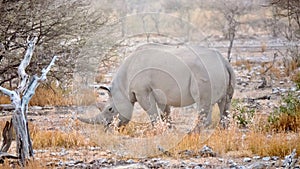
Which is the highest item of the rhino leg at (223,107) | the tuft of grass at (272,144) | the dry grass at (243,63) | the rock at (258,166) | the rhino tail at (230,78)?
the dry grass at (243,63)

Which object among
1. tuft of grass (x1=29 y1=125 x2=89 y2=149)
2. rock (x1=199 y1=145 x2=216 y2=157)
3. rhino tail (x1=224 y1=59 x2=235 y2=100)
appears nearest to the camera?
rock (x1=199 y1=145 x2=216 y2=157)

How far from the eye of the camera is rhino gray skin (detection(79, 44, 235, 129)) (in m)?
11.3

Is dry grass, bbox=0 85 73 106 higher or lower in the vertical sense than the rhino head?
higher

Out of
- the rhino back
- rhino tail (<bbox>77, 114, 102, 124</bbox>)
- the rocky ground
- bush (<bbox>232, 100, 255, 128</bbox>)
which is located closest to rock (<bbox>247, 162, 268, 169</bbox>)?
the rocky ground

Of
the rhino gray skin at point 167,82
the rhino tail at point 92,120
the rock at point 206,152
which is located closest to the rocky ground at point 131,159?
the rock at point 206,152

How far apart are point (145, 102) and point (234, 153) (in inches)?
101

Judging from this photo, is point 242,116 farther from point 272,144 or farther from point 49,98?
point 49,98

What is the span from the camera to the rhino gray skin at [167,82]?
11289 millimetres

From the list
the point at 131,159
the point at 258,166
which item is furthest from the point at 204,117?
the point at 258,166

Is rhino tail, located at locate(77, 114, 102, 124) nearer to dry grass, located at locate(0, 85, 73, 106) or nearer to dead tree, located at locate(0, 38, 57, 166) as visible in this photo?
dead tree, located at locate(0, 38, 57, 166)

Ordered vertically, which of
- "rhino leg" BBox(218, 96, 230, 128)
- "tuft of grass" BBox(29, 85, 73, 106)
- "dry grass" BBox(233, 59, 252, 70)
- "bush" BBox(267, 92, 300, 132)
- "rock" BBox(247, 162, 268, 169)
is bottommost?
"rock" BBox(247, 162, 268, 169)

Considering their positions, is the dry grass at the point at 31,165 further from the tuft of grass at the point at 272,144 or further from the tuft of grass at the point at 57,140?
the tuft of grass at the point at 272,144

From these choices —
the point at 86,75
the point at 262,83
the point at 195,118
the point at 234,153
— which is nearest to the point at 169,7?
the point at 262,83

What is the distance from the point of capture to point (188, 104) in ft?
38.0
